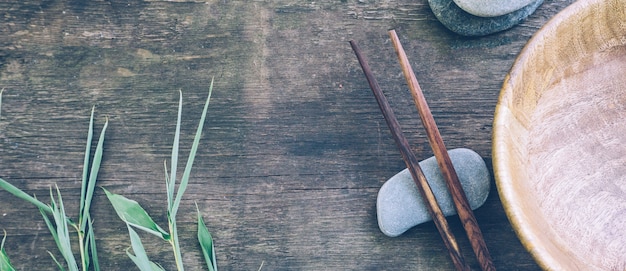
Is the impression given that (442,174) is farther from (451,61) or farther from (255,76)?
(255,76)

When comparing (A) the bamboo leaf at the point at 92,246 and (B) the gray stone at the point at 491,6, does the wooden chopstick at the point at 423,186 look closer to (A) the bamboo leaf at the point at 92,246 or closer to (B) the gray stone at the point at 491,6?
(B) the gray stone at the point at 491,6

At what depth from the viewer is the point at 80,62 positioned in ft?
2.69

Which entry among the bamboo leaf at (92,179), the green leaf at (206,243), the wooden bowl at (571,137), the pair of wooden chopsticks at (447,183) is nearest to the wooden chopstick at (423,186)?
the pair of wooden chopsticks at (447,183)

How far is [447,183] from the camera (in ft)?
2.36

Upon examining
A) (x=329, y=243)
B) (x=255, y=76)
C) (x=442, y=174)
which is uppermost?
(x=255, y=76)

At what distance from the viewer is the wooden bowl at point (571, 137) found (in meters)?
0.61

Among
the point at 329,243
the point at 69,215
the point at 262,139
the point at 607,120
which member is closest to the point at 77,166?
the point at 69,215

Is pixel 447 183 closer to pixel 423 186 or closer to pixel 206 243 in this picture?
pixel 423 186

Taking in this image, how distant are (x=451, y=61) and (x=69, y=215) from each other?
69 cm

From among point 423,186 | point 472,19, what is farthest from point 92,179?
point 472,19

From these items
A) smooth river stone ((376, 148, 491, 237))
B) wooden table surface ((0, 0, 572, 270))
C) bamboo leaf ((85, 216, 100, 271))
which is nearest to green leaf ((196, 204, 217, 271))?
wooden table surface ((0, 0, 572, 270))

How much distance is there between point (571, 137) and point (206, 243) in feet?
1.90

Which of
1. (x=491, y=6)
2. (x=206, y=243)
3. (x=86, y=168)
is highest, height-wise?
(x=491, y=6)

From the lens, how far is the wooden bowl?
609 millimetres
